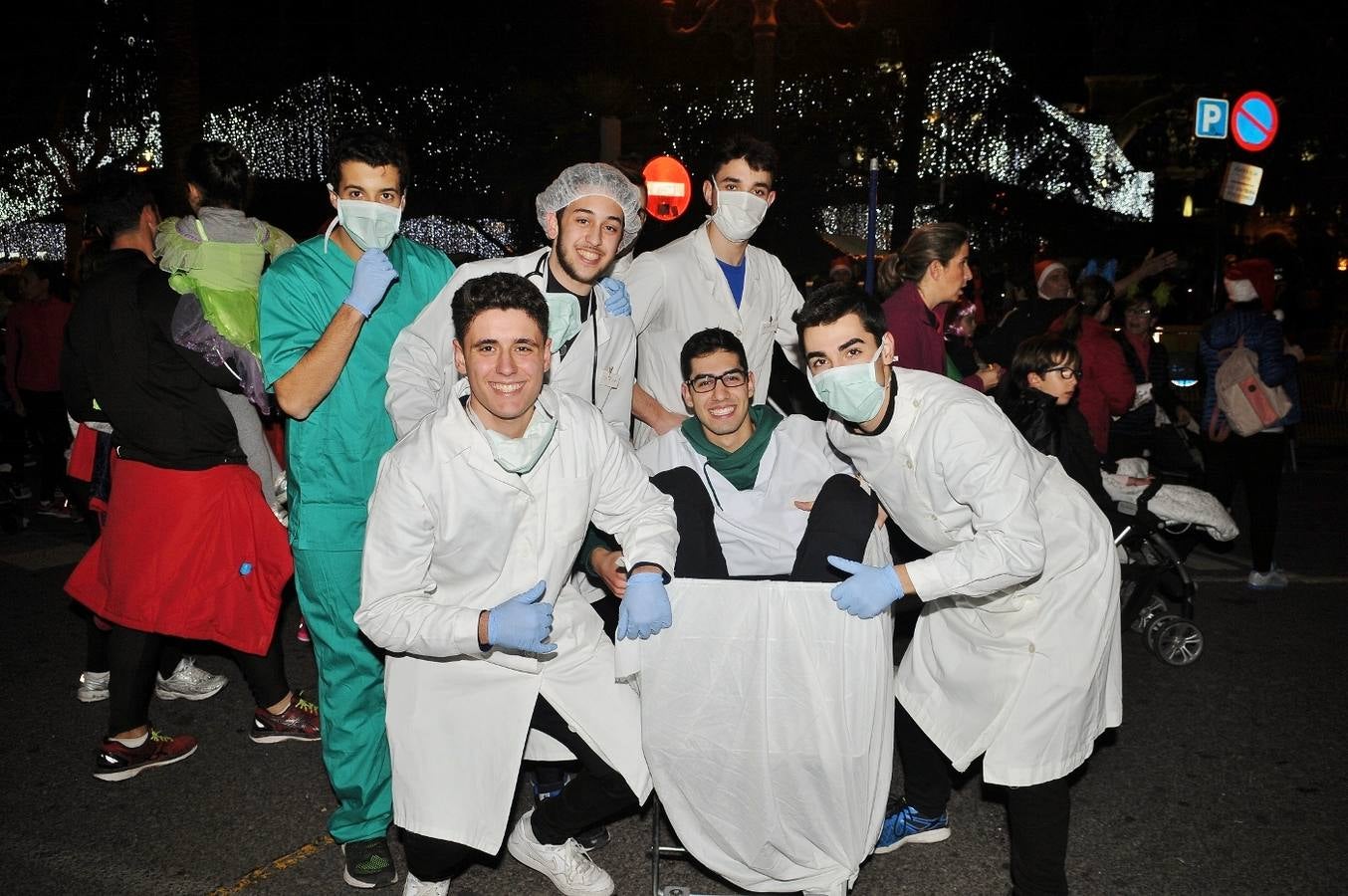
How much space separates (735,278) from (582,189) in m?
1.14

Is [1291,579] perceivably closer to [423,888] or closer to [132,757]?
[423,888]

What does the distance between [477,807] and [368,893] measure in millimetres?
764

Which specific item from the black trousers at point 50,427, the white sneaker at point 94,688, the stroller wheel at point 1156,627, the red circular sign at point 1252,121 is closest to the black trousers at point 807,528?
the stroller wheel at point 1156,627

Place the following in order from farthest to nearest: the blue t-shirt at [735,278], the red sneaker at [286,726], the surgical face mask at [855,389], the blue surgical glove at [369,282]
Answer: the blue t-shirt at [735,278], the red sneaker at [286,726], the blue surgical glove at [369,282], the surgical face mask at [855,389]

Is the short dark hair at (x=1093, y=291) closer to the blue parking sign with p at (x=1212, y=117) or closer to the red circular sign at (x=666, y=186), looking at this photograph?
the red circular sign at (x=666, y=186)

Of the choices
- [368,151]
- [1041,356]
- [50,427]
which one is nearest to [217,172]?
[368,151]

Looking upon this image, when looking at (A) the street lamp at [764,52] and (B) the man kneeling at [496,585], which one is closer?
(B) the man kneeling at [496,585]

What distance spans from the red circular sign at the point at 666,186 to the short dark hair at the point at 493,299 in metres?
10.9

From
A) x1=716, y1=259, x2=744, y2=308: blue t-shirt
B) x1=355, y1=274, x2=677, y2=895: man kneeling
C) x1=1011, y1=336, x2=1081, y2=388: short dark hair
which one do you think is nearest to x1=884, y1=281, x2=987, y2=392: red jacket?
x1=1011, y1=336, x2=1081, y2=388: short dark hair

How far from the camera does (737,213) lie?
14.2 ft

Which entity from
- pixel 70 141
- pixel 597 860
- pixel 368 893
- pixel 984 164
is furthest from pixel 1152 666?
pixel 70 141

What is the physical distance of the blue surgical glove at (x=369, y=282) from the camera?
3.06m

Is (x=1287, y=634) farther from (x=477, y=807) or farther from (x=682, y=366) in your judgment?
(x=477, y=807)

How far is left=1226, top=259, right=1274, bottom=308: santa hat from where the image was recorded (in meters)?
6.53
